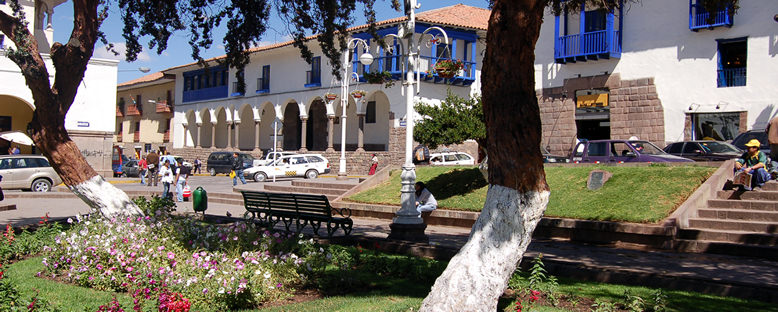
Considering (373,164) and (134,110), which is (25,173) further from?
(134,110)

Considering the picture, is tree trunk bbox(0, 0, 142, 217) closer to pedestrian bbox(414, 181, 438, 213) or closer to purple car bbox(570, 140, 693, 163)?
pedestrian bbox(414, 181, 438, 213)

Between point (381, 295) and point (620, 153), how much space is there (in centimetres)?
1375

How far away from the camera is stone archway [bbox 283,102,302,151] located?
151 feet

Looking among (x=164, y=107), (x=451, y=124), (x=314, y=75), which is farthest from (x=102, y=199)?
(x=164, y=107)

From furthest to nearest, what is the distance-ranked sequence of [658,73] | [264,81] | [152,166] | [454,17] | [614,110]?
[264,81] < [454,17] < [614,110] < [152,166] < [658,73]

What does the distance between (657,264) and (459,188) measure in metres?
7.75

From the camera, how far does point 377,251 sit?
31.4ft

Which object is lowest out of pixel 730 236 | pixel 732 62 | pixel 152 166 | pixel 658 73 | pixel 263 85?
pixel 730 236

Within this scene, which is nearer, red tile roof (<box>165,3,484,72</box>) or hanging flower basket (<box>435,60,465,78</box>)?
hanging flower basket (<box>435,60,465,78</box>)

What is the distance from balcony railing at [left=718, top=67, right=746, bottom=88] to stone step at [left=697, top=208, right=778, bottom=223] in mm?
13309

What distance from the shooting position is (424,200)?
1334 cm

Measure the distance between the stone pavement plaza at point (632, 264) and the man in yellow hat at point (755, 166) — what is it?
2.89 metres

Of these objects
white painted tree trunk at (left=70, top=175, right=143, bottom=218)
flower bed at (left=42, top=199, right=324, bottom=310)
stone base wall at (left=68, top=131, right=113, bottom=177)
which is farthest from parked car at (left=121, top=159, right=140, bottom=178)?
flower bed at (left=42, top=199, right=324, bottom=310)

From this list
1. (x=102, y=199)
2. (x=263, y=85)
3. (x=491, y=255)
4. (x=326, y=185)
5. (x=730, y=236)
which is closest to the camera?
(x=491, y=255)
